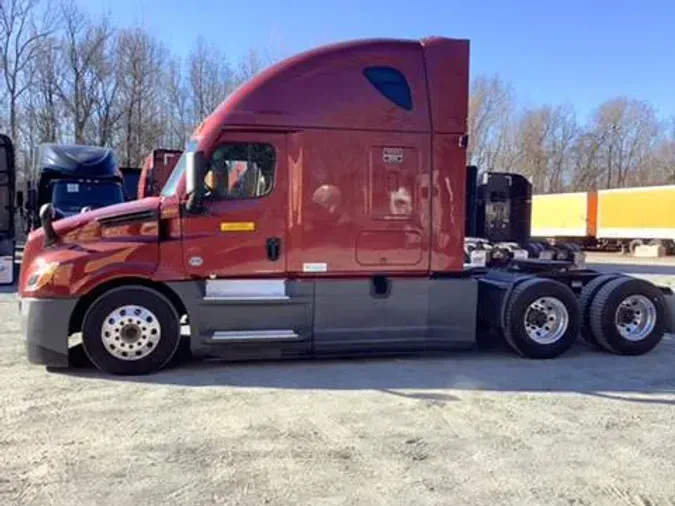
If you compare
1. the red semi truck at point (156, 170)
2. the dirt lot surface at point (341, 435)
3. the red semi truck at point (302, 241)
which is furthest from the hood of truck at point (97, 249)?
the red semi truck at point (156, 170)

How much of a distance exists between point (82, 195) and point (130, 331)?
38.3ft

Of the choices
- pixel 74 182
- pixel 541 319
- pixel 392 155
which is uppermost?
pixel 74 182

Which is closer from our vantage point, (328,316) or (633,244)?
(328,316)

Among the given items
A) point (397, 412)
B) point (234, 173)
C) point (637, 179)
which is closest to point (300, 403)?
point (397, 412)

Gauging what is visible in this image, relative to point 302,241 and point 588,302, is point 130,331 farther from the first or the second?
point 588,302

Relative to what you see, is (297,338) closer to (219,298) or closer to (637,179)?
(219,298)

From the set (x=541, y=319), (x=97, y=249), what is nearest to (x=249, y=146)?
(x=97, y=249)

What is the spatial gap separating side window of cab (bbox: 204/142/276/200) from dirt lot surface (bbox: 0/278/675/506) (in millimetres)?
1931

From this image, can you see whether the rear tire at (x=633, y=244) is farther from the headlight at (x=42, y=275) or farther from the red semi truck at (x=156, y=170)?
the headlight at (x=42, y=275)

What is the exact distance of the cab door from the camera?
7.07 metres

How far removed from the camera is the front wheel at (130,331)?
22.5 feet

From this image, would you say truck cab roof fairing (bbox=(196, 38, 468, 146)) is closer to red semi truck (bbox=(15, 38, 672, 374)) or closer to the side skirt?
red semi truck (bbox=(15, 38, 672, 374))

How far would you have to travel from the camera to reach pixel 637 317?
27.6 feet

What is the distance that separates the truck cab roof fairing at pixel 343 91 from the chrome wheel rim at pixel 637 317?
323cm
